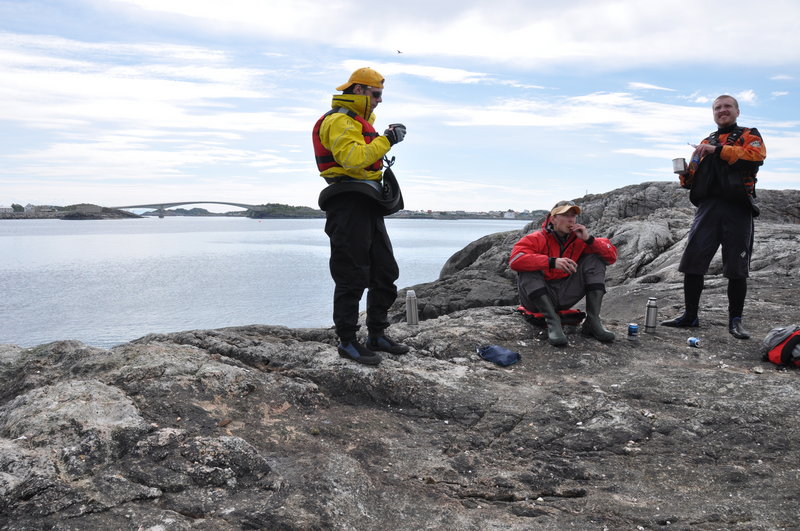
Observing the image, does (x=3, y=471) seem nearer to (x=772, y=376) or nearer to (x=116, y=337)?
(x=772, y=376)

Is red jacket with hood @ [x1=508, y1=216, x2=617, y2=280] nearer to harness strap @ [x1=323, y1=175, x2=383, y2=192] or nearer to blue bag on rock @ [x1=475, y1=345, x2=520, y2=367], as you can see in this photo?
blue bag on rock @ [x1=475, y1=345, x2=520, y2=367]

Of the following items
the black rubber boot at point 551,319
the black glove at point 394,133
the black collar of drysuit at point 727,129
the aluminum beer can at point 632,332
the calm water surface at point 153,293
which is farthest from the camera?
the calm water surface at point 153,293

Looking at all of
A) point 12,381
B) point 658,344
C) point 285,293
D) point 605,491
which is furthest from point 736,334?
point 285,293

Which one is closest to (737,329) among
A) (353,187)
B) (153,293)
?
(353,187)

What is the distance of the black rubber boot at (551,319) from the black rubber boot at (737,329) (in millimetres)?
2024

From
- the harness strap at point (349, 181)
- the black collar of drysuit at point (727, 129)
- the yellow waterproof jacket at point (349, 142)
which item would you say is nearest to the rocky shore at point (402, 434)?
the harness strap at point (349, 181)

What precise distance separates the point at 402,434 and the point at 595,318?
114 inches

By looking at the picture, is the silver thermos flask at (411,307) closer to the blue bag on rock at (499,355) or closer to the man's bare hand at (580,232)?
the blue bag on rock at (499,355)

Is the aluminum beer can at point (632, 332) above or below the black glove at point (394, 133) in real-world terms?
below

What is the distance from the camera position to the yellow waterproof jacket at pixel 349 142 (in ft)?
15.2

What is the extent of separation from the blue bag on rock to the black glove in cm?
222

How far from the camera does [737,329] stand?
6.32m

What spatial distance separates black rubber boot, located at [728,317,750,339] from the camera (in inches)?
245

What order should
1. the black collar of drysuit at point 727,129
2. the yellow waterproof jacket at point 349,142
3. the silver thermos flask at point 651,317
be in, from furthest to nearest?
the silver thermos flask at point 651,317
the black collar of drysuit at point 727,129
the yellow waterproof jacket at point 349,142
